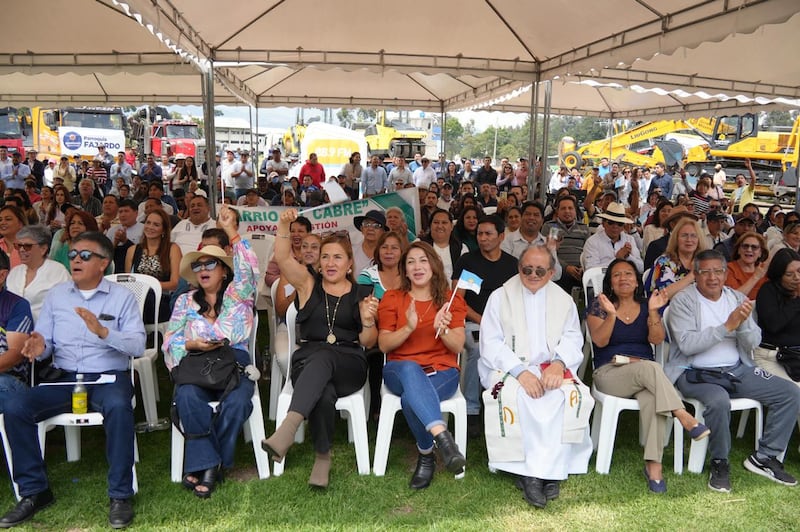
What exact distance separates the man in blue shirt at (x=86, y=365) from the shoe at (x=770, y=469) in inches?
121

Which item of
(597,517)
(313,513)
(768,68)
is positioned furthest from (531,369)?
(768,68)

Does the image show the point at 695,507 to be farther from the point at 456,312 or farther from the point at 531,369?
the point at 456,312

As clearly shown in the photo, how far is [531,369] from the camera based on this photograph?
128 inches

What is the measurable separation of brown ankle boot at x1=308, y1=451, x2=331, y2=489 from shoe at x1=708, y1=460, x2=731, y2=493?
1888 mm

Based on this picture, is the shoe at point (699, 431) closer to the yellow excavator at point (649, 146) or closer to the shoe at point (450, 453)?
the shoe at point (450, 453)

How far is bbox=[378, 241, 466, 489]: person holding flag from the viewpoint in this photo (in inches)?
122

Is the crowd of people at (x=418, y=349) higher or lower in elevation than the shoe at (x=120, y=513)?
higher

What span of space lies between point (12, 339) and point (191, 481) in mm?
1043

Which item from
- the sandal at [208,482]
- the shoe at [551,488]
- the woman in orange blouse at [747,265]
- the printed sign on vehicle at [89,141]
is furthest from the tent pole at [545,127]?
the printed sign on vehicle at [89,141]

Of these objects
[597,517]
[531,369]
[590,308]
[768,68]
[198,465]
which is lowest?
[597,517]

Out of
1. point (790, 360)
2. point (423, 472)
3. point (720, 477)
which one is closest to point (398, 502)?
point (423, 472)

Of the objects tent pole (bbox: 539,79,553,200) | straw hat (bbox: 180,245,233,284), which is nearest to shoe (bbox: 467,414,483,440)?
straw hat (bbox: 180,245,233,284)

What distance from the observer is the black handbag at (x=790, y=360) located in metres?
3.51

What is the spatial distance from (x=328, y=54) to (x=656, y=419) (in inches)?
220
